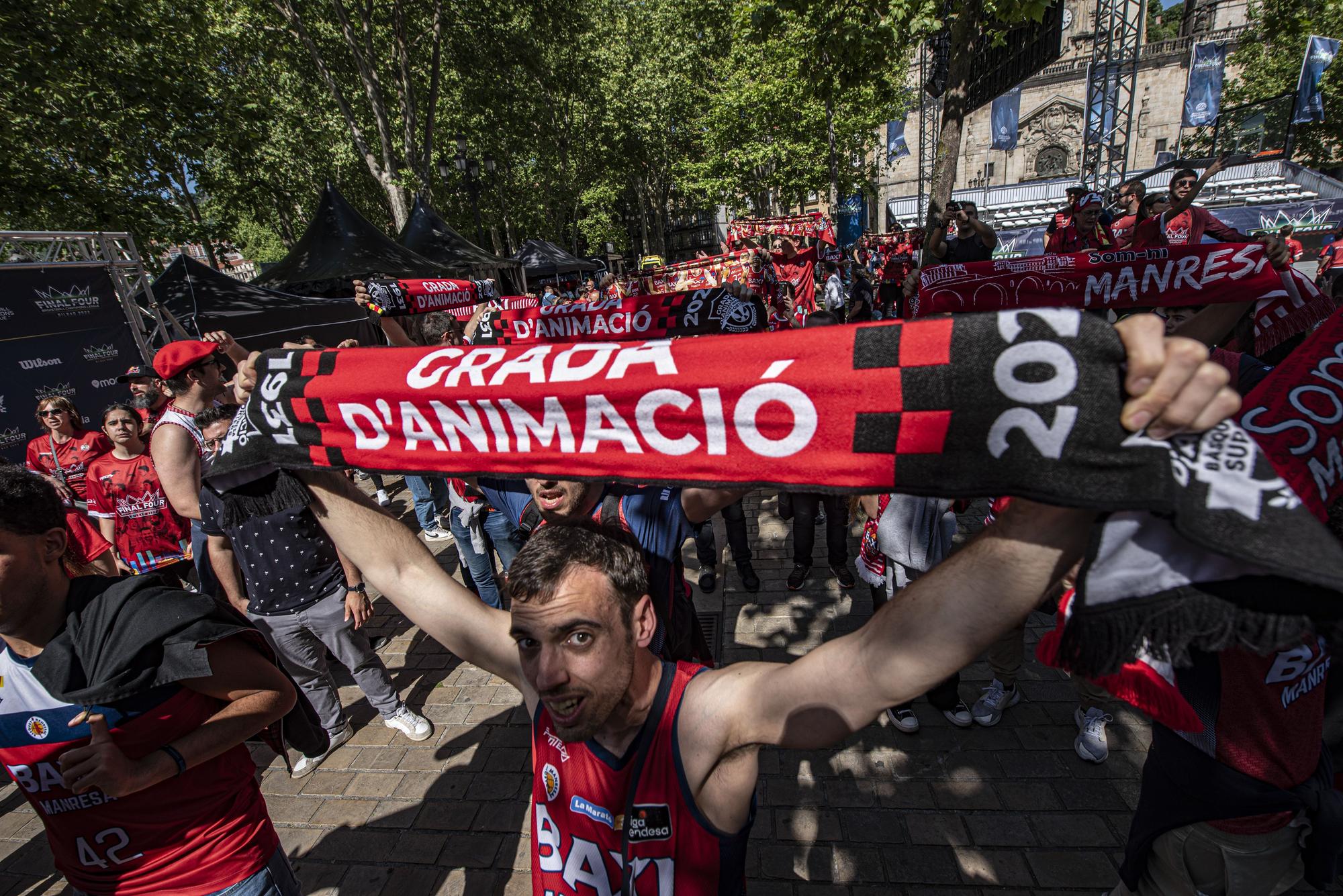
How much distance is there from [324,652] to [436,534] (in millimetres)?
3112

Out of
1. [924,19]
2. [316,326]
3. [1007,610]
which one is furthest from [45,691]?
[316,326]

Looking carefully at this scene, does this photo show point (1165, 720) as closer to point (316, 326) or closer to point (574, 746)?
point (574, 746)

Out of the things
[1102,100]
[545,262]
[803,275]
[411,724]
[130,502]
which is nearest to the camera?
[411,724]

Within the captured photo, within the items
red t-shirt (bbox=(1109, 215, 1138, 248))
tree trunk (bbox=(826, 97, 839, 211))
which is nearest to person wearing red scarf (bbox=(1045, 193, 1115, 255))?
red t-shirt (bbox=(1109, 215, 1138, 248))

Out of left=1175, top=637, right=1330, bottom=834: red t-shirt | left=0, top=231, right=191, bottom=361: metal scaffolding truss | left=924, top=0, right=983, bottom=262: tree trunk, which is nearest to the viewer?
left=1175, top=637, right=1330, bottom=834: red t-shirt

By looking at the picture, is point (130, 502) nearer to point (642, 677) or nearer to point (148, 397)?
point (148, 397)

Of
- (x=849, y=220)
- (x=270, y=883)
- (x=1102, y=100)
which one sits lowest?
(x=270, y=883)

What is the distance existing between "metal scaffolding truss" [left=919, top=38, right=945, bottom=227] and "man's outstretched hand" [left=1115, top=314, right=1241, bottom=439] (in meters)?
9.17

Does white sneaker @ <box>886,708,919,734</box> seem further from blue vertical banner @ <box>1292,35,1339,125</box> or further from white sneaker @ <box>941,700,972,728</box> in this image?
blue vertical banner @ <box>1292,35,1339,125</box>

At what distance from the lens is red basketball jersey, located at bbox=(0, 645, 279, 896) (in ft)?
5.54

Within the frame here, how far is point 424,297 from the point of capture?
5840mm

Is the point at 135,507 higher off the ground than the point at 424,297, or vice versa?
the point at 424,297

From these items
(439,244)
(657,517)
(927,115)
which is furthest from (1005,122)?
(657,517)

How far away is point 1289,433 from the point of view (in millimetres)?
1508
